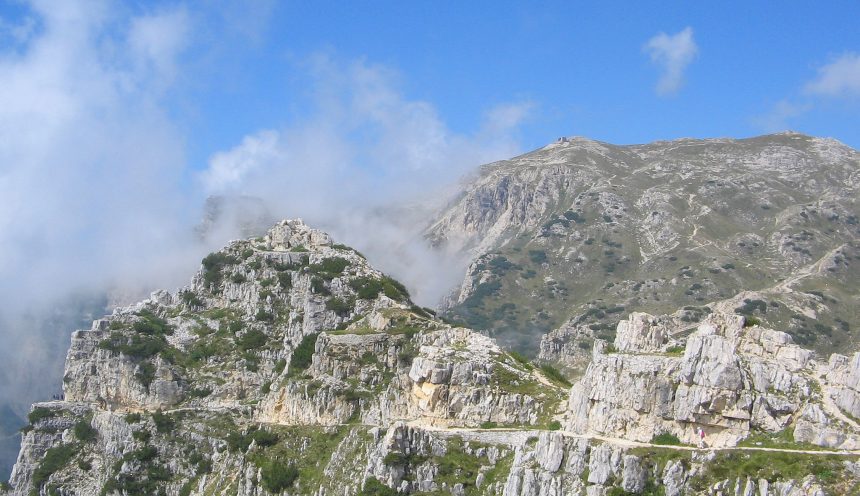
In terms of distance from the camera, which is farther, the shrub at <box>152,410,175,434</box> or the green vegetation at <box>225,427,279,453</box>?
the shrub at <box>152,410,175,434</box>

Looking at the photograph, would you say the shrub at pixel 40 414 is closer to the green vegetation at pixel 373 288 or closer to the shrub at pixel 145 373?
the shrub at pixel 145 373

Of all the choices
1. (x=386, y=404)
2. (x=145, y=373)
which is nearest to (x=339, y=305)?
(x=386, y=404)

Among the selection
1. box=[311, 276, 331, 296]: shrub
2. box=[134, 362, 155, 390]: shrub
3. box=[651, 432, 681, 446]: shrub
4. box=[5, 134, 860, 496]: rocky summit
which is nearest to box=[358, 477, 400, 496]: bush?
box=[5, 134, 860, 496]: rocky summit

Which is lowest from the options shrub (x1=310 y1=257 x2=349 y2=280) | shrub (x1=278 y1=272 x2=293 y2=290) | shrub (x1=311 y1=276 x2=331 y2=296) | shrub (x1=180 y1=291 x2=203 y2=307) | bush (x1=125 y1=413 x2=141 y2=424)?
bush (x1=125 y1=413 x2=141 y2=424)

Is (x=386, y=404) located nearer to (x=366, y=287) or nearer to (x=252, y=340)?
(x=366, y=287)

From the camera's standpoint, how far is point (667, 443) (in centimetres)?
6838

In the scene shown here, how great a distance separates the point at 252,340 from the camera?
123750mm

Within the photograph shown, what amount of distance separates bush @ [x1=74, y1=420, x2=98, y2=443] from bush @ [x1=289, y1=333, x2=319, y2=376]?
27.7 metres

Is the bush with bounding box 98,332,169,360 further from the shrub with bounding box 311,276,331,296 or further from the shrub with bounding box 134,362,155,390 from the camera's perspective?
the shrub with bounding box 311,276,331,296

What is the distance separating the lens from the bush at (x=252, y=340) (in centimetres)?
12362

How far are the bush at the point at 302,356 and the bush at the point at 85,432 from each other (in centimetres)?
2773

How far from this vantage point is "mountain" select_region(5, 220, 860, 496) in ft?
214

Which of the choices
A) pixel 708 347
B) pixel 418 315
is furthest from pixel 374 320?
pixel 708 347

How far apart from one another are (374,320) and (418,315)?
5.63 metres
